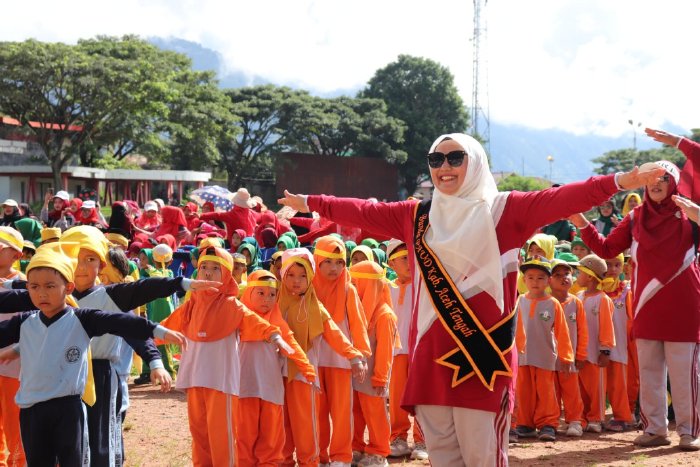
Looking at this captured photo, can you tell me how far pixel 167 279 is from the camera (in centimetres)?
504

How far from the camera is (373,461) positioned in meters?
6.89

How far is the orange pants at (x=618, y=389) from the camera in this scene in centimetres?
843

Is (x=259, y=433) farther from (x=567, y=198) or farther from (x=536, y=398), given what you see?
(x=567, y=198)

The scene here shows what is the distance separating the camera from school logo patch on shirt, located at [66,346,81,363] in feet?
15.4

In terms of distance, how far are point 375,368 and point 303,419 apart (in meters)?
0.80

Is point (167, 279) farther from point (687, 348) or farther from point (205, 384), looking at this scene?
point (687, 348)

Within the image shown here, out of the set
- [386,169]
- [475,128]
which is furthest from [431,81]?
[386,169]

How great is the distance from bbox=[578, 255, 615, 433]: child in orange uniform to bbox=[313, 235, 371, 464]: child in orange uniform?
267 cm

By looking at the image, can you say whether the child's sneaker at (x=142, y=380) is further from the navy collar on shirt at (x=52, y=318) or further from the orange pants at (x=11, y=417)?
the navy collar on shirt at (x=52, y=318)

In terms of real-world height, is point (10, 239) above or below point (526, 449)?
above

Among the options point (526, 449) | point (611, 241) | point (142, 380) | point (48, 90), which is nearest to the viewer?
point (611, 241)

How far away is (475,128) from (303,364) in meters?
58.0

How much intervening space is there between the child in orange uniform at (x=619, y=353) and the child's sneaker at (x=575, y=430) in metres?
0.54

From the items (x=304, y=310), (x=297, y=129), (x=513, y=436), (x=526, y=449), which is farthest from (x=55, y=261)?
(x=297, y=129)
